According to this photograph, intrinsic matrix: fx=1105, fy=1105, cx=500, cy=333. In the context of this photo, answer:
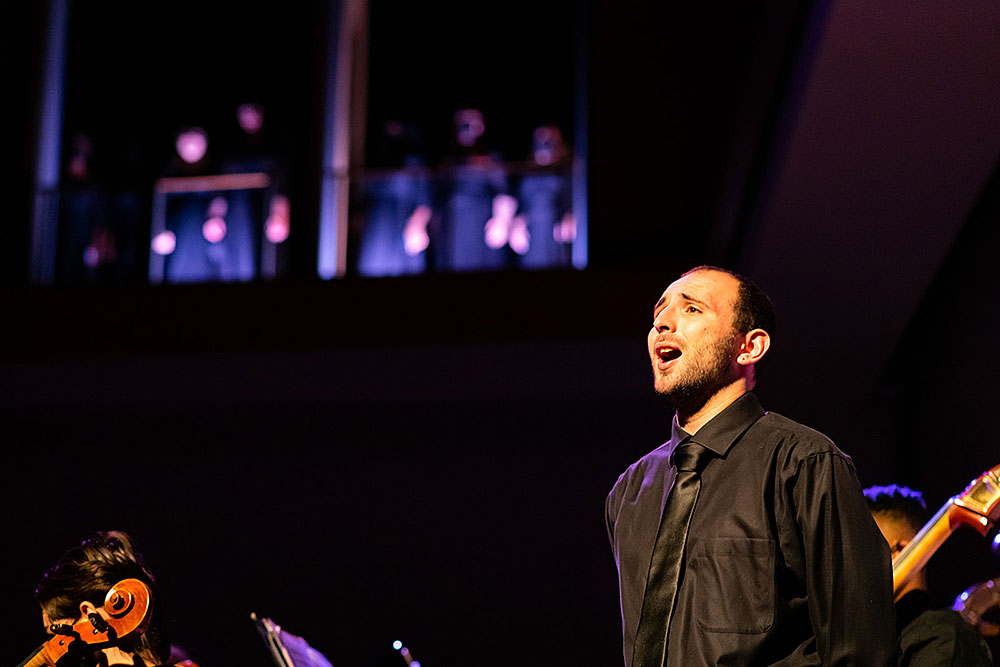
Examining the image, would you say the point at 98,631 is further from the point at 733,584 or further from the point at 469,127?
the point at 469,127

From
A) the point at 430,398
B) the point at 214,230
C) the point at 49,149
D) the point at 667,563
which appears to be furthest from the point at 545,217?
the point at 667,563

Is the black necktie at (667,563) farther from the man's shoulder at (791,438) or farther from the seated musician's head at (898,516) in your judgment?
the seated musician's head at (898,516)

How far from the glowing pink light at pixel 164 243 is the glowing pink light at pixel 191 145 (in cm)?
59

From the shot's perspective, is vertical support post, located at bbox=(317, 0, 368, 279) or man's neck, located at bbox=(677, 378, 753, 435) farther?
vertical support post, located at bbox=(317, 0, 368, 279)

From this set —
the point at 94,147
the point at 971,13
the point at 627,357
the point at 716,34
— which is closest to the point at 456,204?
the point at 627,357

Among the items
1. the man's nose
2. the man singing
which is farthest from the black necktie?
the man's nose

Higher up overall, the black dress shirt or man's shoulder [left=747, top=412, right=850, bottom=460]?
→ man's shoulder [left=747, top=412, right=850, bottom=460]

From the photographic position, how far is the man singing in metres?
1.71

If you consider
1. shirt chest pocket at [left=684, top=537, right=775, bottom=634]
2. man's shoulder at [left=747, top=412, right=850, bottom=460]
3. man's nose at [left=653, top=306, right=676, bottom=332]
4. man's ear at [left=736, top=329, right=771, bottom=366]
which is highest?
man's nose at [left=653, top=306, right=676, bottom=332]

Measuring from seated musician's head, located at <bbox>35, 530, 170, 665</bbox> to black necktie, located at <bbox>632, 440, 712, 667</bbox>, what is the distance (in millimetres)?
1247

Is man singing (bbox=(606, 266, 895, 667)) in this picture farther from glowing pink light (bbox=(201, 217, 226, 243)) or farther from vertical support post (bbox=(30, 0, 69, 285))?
vertical support post (bbox=(30, 0, 69, 285))

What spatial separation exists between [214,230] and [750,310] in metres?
4.29

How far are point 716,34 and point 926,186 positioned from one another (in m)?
2.32

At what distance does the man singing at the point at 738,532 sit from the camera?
1.71 meters
